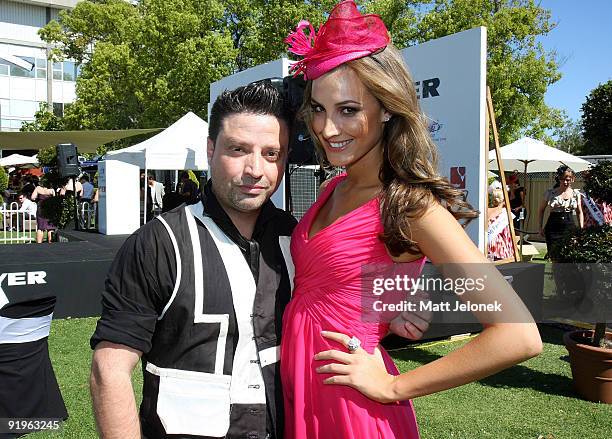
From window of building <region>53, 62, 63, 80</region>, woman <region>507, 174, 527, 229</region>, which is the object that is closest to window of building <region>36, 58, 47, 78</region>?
window of building <region>53, 62, 63, 80</region>

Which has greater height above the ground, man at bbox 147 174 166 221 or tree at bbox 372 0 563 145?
tree at bbox 372 0 563 145

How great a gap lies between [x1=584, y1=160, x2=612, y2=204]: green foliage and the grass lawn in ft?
5.70

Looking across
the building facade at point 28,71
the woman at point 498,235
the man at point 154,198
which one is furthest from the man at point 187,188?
the building facade at point 28,71

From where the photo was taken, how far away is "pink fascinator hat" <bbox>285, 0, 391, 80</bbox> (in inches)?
60.2

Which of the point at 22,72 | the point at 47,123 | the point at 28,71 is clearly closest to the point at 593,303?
the point at 47,123

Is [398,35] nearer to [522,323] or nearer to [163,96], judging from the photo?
[163,96]

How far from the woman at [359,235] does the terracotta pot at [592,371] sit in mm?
3761

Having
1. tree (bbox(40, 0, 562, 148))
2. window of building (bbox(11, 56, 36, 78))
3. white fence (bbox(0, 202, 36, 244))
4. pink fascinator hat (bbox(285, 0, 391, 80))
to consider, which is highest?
window of building (bbox(11, 56, 36, 78))

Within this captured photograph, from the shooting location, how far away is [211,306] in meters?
1.44

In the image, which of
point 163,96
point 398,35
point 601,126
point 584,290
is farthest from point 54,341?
point 398,35

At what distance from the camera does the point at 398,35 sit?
20.7 m

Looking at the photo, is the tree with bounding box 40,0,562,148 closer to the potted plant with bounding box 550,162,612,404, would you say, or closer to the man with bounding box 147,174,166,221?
the man with bounding box 147,174,166,221

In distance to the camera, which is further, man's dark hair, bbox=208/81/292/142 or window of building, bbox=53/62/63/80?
window of building, bbox=53/62/63/80

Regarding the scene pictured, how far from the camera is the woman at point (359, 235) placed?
56.5 inches
